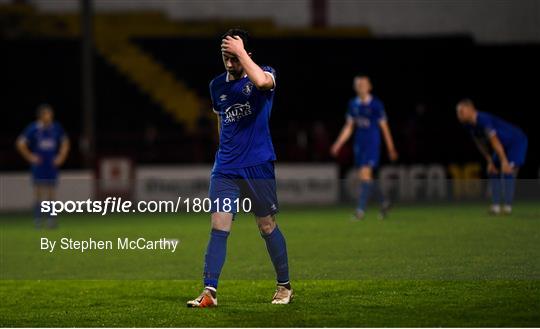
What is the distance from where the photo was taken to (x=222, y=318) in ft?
27.7

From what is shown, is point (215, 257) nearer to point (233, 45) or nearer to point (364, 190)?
point (233, 45)

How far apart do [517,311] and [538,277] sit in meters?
1.85

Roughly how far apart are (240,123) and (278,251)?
3.38 feet

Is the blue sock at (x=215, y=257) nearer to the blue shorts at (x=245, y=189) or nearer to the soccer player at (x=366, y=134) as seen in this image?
the blue shorts at (x=245, y=189)

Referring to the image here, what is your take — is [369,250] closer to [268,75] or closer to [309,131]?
[268,75]

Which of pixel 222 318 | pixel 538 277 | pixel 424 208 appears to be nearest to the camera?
pixel 222 318

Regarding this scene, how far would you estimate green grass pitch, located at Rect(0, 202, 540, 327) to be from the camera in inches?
336

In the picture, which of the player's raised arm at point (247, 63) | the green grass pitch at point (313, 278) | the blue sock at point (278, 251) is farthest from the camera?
the blue sock at point (278, 251)

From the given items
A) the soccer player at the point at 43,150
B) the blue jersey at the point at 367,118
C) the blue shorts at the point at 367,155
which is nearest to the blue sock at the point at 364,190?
the blue shorts at the point at 367,155

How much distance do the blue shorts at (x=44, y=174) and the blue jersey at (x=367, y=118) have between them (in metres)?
5.22

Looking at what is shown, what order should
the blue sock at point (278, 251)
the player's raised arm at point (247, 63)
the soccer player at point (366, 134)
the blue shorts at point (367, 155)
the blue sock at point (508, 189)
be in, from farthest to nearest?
the blue shorts at point (367, 155)
the soccer player at point (366, 134)
the blue sock at point (508, 189)
the blue sock at point (278, 251)
the player's raised arm at point (247, 63)

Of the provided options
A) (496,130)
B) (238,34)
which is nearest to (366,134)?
(496,130)

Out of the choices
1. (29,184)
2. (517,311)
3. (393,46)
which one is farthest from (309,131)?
(517,311)

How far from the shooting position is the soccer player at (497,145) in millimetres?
16562
